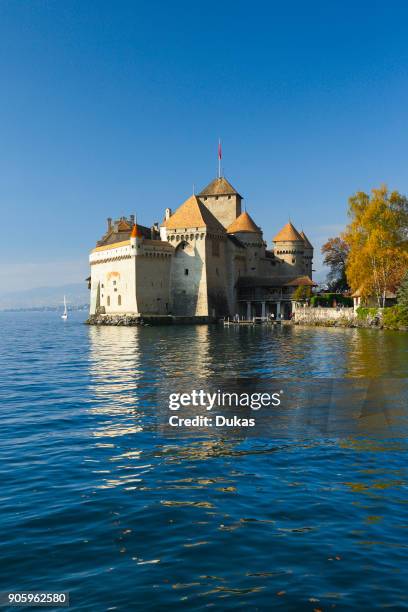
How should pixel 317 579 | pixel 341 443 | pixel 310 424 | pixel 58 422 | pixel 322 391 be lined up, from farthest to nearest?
pixel 322 391
pixel 58 422
pixel 310 424
pixel 341 443
pixel 317 579

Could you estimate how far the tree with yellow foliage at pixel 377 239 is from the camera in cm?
4812

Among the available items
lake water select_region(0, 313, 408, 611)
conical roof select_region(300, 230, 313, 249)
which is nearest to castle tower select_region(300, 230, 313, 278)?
conical roof select_region(300, 230, 313, 249)

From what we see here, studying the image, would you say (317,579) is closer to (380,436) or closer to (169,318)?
(380,436)

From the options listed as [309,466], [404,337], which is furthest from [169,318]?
[309,466]

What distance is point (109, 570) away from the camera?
630cm

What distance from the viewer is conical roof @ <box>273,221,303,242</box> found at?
3100 inches

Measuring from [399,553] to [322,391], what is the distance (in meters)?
11.4

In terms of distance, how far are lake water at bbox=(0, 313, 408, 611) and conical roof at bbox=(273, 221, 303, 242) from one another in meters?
64.8

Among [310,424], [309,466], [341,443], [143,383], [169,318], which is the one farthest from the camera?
[169,318]

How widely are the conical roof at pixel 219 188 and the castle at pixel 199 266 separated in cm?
15

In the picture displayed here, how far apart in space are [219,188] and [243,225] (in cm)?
854

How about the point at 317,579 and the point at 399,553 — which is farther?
the point at 399,553

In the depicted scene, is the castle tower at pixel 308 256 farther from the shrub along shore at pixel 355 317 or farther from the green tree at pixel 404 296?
the green tree at pixel 404 296

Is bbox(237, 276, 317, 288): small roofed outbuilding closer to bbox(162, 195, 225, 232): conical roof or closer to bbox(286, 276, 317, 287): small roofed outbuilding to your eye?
bbox(286, 276, 317, 287): small roofed outbuilding
